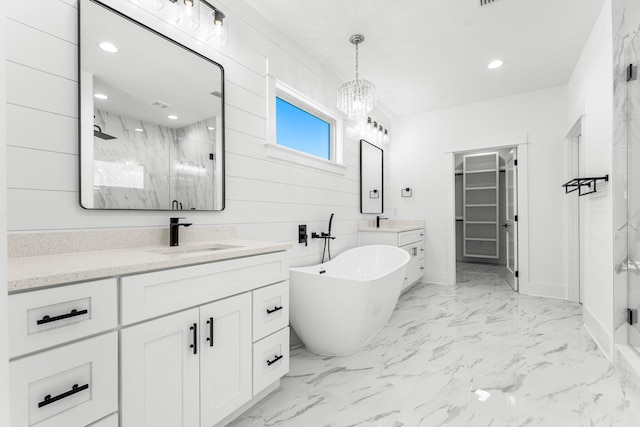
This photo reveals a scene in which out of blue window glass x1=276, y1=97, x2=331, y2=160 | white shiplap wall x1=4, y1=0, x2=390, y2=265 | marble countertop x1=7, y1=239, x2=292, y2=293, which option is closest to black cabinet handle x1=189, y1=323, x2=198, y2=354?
marble countertop x1=7, y1=239, x2=292, y2=293

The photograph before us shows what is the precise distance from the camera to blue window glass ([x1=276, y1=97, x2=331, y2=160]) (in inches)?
106

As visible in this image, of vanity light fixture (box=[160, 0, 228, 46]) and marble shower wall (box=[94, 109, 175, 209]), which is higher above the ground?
vanity light fixture (box=[160, 0, 228, 46])

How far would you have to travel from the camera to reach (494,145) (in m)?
4.02

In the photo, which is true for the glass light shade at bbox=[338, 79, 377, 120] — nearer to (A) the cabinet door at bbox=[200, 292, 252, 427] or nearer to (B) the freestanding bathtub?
(B) the freestanding bathtub

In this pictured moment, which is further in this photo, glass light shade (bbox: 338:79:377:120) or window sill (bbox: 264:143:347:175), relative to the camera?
glass light shade (bbox: 338:79:377:120)

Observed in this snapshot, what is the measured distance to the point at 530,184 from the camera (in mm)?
3826

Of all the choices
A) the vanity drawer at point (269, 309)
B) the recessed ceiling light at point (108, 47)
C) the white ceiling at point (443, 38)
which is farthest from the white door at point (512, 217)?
the recessed ceiling light at point (108, 47)

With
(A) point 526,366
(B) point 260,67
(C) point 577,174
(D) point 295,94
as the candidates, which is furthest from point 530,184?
(B) point 260,67

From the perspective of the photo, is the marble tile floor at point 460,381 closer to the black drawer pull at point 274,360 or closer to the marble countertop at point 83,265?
the black drawer pull at point 274,360

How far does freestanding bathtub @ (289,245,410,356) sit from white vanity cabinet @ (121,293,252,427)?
0.65 metres

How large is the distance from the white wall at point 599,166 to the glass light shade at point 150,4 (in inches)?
120

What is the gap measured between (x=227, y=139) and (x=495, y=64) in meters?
3.01

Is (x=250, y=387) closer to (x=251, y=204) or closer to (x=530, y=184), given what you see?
(x=251, y=204)

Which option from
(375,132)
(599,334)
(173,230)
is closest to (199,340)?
(173,230)
